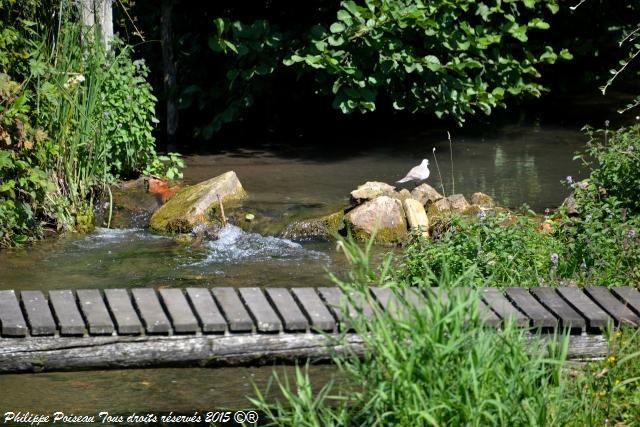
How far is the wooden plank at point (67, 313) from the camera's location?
4.56m

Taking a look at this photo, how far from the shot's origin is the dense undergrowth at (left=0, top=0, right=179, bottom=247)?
8266mm

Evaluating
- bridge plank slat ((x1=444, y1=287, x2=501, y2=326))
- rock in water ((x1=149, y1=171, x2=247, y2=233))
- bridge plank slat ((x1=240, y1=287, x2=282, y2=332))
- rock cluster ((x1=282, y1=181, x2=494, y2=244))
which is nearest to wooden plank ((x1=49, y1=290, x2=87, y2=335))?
bridge plank slat ((x1=240, y1=287, x2=282, y2=332))

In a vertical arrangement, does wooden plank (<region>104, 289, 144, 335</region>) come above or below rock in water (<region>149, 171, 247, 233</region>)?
above

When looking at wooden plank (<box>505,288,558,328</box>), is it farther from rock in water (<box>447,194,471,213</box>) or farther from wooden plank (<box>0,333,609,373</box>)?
rock in water (<box>447,194,471,213</box>)

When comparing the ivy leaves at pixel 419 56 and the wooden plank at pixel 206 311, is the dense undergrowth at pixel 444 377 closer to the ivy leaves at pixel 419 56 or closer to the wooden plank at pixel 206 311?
the wooden plank at pixel 206 311

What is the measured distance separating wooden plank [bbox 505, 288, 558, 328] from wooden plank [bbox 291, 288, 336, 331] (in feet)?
3.07

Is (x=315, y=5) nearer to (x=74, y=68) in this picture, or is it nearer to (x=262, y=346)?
(x=74, y=68)

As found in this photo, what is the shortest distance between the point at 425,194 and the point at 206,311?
16.1 ft

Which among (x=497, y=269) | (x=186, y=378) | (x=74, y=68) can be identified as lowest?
(x=186, y=378)

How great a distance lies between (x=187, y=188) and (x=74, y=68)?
5.02 feet

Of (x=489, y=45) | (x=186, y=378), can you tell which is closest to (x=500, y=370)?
(x=186, y=378)

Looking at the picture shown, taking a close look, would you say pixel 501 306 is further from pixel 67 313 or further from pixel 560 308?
pixel 67 313

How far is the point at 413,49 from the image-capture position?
11.3 m

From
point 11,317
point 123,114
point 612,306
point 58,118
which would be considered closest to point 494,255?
point 612,306
